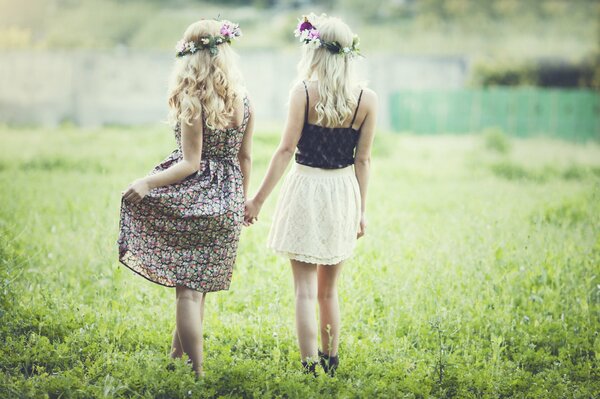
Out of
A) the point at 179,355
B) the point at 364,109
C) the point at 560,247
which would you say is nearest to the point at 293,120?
the point at 364,109

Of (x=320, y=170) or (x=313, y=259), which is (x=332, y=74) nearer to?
(x=320, y=170)

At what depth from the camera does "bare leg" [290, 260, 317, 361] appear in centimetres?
415

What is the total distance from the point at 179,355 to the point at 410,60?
72.5ft

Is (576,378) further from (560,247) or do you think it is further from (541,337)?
(560,247)

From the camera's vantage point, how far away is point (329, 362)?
4359 millimetres

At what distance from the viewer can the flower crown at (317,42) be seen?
158 inches

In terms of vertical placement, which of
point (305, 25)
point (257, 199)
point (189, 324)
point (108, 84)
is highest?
point (108, 84)

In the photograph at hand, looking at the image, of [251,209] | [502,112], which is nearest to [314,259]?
[251,209]

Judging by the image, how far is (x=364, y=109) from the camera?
4.13 metres

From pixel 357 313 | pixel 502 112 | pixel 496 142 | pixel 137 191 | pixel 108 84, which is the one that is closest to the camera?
pixel 137 191

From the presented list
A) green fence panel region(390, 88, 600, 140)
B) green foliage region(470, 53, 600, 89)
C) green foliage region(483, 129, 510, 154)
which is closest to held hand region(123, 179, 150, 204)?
green foliage region(483, 129, 510, 154)

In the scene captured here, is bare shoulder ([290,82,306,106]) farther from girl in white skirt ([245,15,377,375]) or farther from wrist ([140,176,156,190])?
wrist ([140,176,156,190])

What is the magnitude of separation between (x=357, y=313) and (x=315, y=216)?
1.61m

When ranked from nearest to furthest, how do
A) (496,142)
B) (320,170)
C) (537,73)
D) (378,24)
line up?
(320,170), (496,142), (537,73), (378,24)
